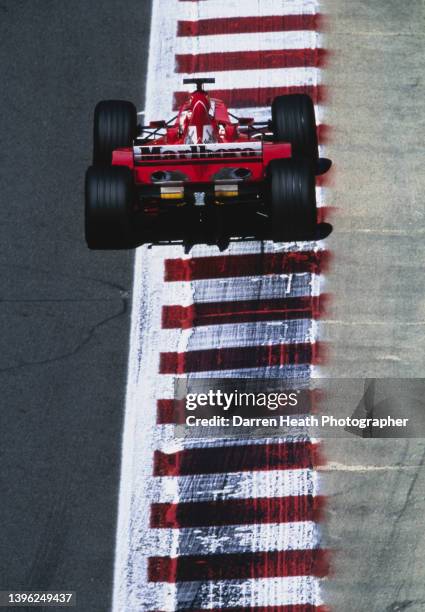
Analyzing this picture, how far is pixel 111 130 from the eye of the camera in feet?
43.2

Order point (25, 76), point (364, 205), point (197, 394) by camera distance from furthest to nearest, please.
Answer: point (25, 76) → point (364, 205) → point (197, 394)

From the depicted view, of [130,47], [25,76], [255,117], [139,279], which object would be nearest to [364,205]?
[255,117]

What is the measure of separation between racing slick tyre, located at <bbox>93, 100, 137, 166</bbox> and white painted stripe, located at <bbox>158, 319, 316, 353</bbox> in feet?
7.73

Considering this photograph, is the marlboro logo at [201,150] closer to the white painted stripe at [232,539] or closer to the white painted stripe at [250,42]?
the white painted stripe at [250,42]

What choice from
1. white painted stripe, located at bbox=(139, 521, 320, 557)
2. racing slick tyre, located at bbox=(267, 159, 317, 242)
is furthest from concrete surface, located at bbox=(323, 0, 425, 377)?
white painted stripe, located at bbox=(139, 521, 320, 557)

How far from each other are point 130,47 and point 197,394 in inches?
213

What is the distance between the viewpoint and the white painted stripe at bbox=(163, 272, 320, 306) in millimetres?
13078

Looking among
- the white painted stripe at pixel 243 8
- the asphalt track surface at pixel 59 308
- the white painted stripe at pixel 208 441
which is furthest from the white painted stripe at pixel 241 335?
the white painted stripe at pixel 243 8

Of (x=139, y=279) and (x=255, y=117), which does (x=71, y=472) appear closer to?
(x=139, y=279)

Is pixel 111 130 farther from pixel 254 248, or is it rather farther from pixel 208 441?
pixel 208 441

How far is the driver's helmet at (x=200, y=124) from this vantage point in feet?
41.1

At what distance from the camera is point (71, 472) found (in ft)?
40.6

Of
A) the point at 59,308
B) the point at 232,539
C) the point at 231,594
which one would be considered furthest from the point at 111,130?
the point at 231,594

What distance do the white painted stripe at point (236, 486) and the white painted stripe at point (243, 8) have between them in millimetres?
6756
